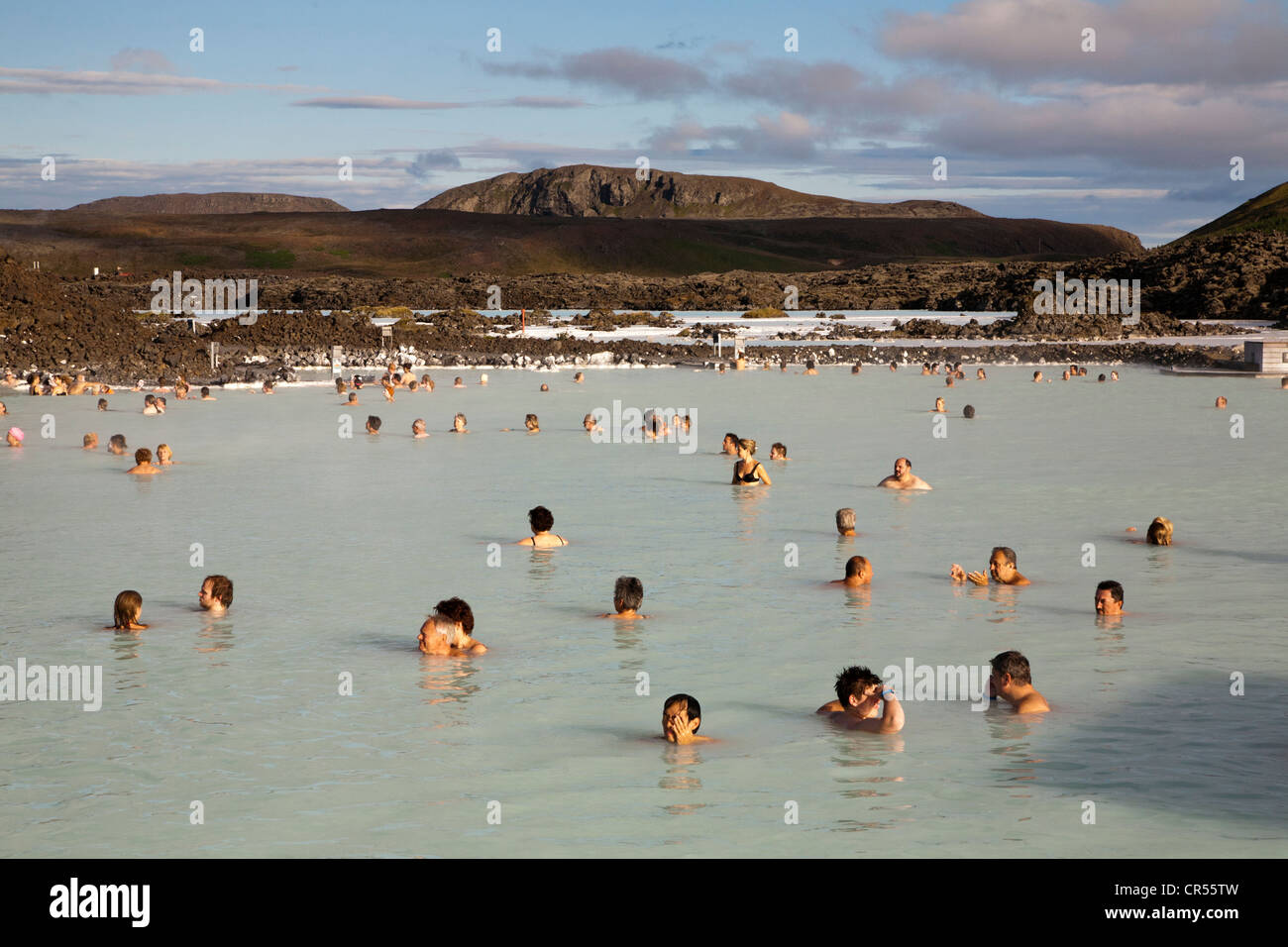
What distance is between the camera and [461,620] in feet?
40.8

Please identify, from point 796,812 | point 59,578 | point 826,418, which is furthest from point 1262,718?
point 826,418

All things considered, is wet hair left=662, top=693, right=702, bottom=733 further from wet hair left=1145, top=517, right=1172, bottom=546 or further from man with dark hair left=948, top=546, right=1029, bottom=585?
wet hair left=1145, top=517, right=1172, bottom=546

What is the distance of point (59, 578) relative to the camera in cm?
1609

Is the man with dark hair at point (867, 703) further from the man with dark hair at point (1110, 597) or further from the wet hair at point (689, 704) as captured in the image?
the man with dark hair at point (1110, 597)

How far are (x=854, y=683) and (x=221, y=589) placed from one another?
23.9 ft

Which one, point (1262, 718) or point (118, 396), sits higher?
point (118, 396)

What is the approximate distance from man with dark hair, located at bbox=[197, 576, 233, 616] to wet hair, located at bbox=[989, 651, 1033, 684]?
26.7ft

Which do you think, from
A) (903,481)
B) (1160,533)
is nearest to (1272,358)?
(903,481)

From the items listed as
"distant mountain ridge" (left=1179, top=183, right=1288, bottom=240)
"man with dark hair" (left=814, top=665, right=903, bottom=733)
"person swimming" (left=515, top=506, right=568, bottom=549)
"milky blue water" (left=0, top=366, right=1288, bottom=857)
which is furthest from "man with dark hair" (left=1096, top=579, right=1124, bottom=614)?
"distant mountain ridge" (left=1179, top=183, right=1288, bottom=240)

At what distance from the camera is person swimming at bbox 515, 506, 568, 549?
17.4m
